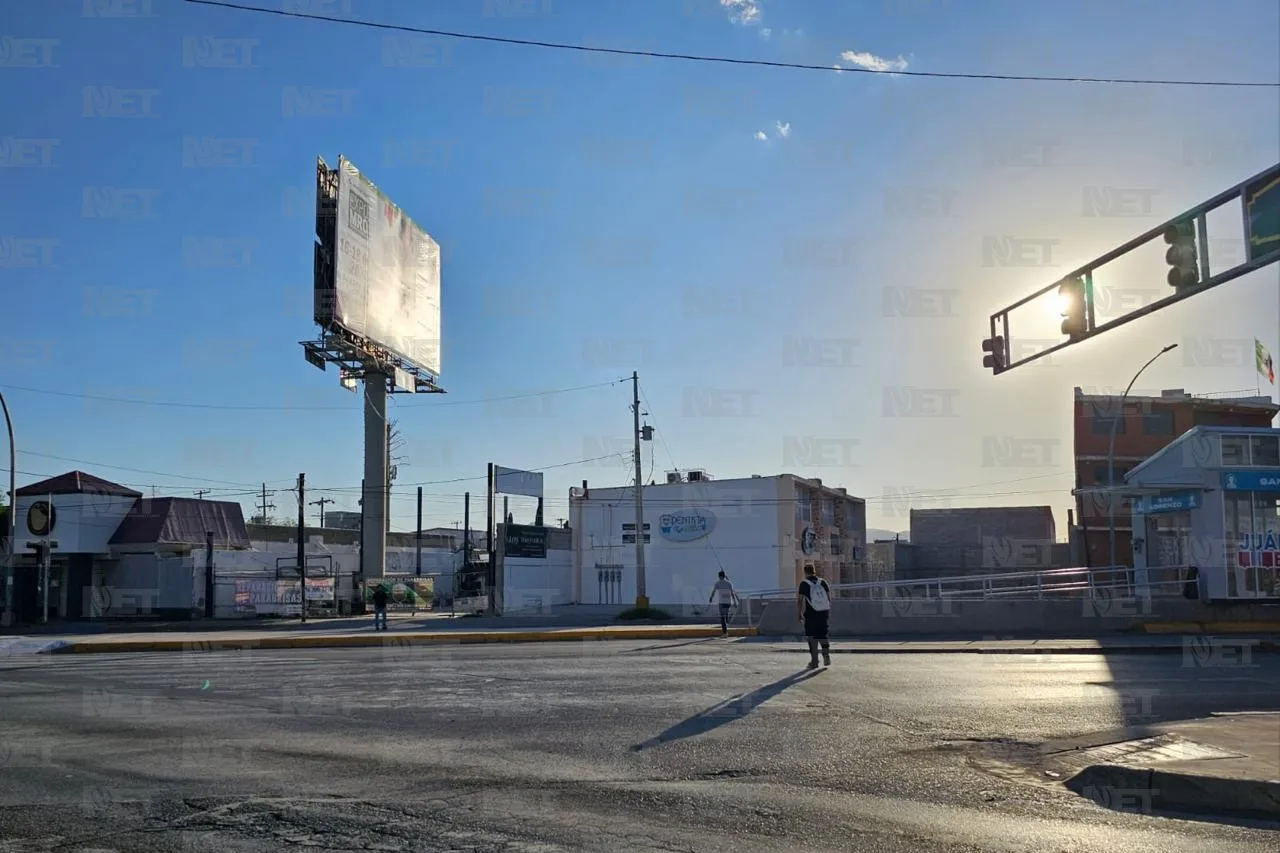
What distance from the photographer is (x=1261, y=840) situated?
6.53 m

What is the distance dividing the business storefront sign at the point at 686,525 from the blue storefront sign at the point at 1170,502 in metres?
33.5

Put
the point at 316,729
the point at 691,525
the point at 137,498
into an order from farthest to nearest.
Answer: the point at 691,525 < the point at 137,498 < the point at 316,729

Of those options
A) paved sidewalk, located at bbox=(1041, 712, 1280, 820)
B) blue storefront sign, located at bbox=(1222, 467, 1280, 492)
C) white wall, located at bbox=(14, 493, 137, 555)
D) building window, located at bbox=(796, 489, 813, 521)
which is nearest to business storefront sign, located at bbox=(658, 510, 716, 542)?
building window, located at bbox=(796, 489, 813, 521)

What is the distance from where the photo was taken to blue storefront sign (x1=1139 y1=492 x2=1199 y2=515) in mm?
24906

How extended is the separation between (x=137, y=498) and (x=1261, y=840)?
53413mm

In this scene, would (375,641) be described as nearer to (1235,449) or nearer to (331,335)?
(1235,449)

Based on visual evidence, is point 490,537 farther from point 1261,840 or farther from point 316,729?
point 1261,840

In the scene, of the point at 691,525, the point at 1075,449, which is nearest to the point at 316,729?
the point at 691,525

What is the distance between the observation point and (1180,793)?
291 inches

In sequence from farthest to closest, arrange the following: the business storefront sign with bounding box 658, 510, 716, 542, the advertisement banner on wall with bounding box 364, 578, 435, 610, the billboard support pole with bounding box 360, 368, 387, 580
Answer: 1. the advertisement banner on wall with bounding box 364, 578, 435, 610
2. the business storefront sign with bounding box 658, 510, 716, 542
3. the billboard support pole with bounding box 360, 368, 387, 580

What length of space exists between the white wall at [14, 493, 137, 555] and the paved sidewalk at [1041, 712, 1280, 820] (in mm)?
47991

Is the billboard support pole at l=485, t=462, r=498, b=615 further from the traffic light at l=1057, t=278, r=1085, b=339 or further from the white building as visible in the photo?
the traffic light at l=1057, t=278, r=1085, b=339

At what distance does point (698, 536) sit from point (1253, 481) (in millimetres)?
37172

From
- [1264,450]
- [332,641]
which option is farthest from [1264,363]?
[332,641]
